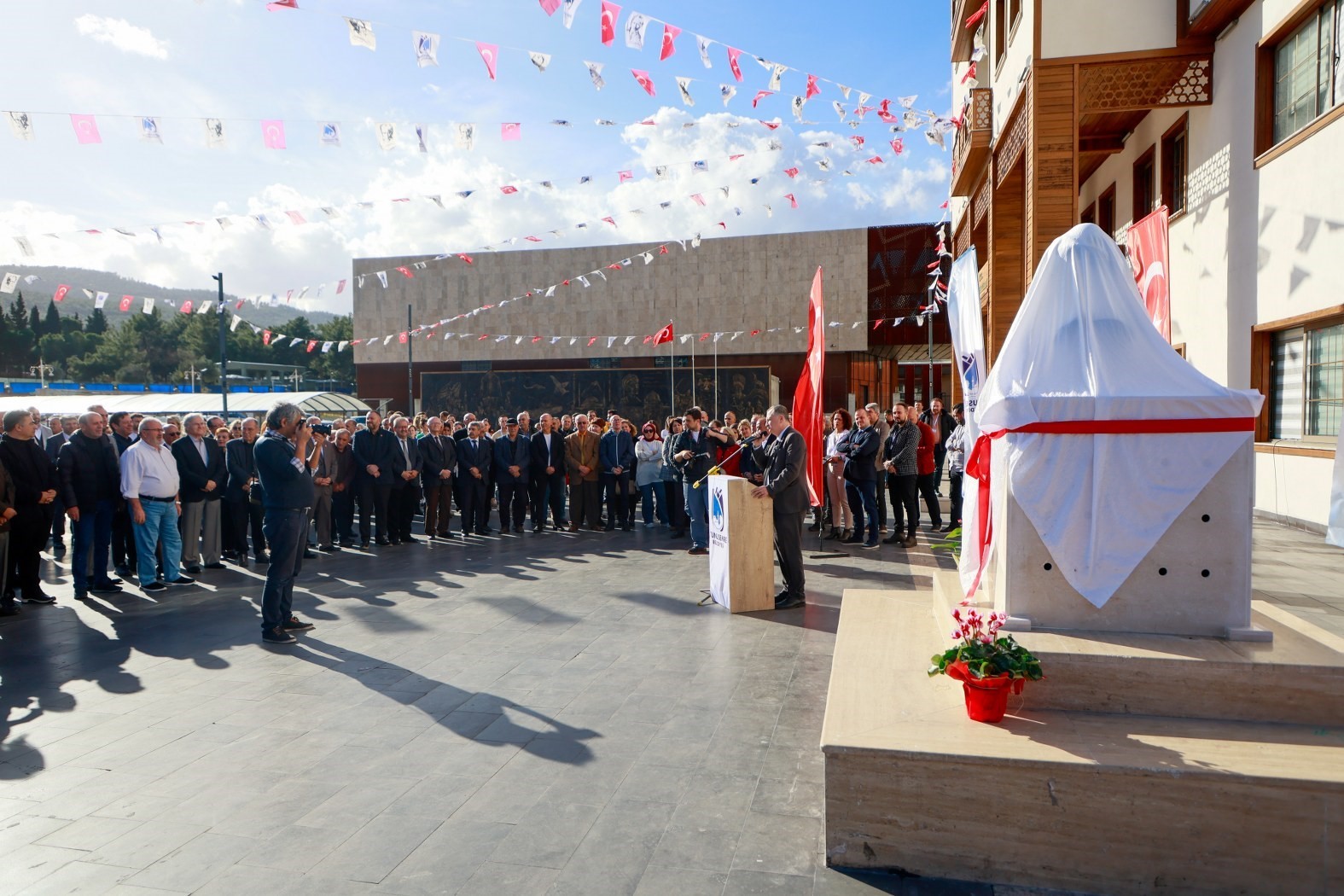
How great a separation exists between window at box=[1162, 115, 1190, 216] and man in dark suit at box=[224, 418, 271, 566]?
13225 mm

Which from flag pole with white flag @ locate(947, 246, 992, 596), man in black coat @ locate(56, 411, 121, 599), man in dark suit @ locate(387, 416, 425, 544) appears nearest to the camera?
flag pole with white flag @ locate(947, 246, 992, 596)

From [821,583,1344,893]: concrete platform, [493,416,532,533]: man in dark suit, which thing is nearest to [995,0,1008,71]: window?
[493,416,532,533]: man in dark suit

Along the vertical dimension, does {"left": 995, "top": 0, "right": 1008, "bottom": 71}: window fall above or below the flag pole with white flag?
above

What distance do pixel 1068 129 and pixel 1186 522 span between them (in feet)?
29.5

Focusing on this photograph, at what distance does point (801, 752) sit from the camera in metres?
4.27

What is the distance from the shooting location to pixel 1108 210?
15.6 meters

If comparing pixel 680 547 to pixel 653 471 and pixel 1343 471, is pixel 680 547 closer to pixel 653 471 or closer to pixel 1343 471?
pixel 653 471

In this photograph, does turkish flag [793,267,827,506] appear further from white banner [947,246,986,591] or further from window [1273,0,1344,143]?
window [1273,0,1344,143]

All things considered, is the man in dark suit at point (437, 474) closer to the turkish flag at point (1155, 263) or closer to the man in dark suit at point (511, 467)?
the man in dark suit at point (511, 467)

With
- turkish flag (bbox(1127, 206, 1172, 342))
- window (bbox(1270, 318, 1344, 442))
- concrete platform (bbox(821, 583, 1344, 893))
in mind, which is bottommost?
concrete platform (bbox(821, 583, 1344, 893))

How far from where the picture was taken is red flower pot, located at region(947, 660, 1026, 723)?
341cm

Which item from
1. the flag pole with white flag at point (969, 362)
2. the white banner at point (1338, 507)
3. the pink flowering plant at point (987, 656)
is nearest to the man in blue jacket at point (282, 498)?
the flag pole with white flag at point (969, 362)

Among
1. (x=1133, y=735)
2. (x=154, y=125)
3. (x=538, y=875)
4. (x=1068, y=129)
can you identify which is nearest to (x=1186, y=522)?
(x=1133, y=735)

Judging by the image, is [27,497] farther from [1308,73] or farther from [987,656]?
[1308,73]
